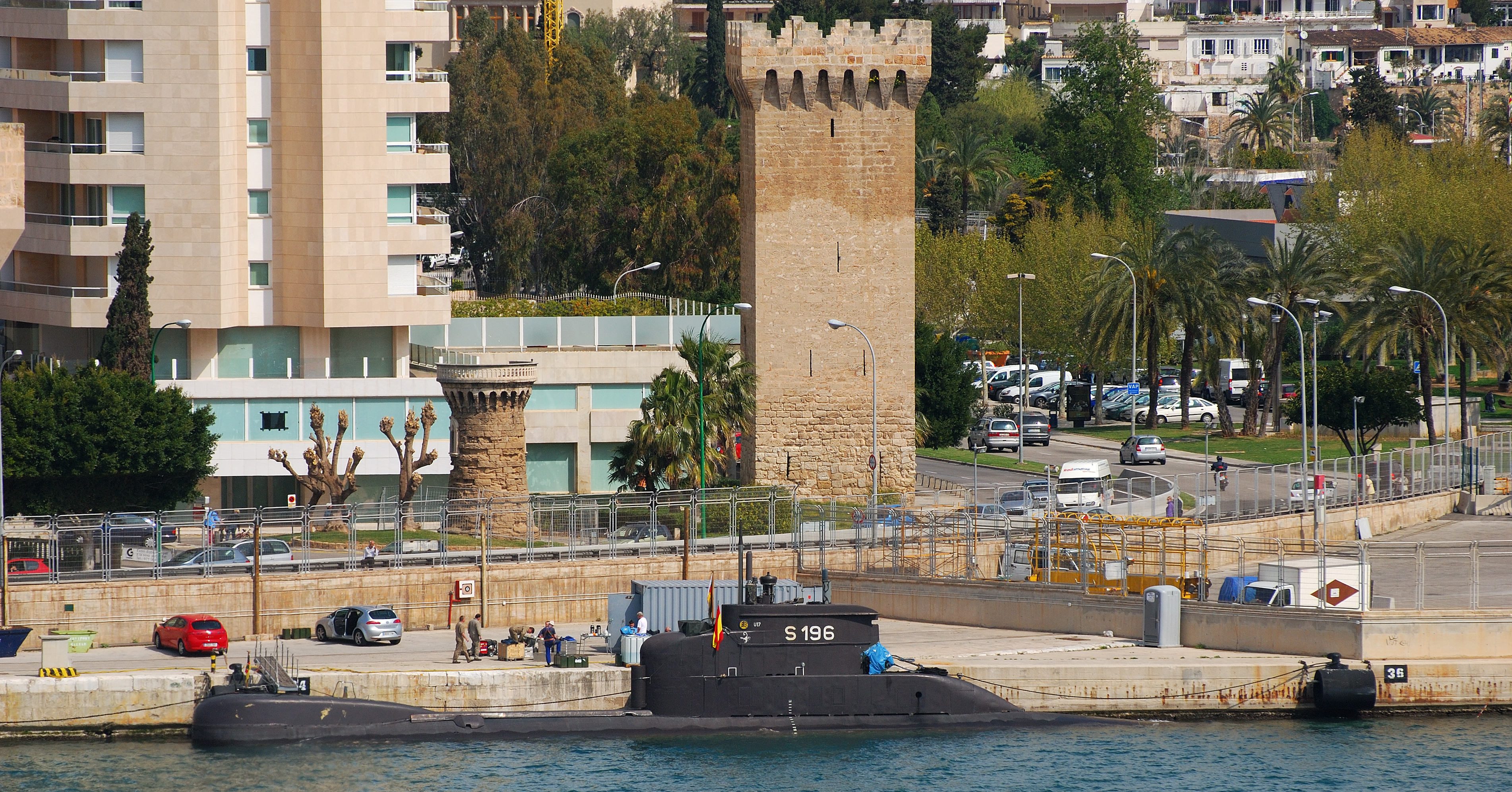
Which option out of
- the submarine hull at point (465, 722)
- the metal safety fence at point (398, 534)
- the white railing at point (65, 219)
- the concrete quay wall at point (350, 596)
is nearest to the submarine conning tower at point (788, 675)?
the submarine hull at point (465, 722)

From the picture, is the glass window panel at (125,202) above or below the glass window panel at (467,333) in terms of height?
above

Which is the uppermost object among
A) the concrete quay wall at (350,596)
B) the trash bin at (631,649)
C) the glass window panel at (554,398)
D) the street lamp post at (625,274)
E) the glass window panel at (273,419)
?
the street lamp post at (625,274)

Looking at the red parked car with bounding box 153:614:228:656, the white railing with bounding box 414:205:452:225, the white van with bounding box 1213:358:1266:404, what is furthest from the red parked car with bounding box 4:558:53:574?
the white van with bounding box 1213:358:1266:404

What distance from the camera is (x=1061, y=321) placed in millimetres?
94438

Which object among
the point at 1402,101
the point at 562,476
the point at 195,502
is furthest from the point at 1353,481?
the point at 1402,101

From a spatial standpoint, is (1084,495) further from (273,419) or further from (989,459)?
(273,419)

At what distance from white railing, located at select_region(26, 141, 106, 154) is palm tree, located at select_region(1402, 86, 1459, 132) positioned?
124 m

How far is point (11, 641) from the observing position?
159 ft

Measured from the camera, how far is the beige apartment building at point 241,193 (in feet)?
230

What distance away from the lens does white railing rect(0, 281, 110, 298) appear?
71312 millimetres

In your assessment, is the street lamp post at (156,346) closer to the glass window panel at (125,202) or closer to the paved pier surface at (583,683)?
the glass window panel at (125,202)

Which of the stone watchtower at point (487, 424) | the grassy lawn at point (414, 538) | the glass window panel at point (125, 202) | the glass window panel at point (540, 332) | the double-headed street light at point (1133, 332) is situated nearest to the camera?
the grassy lawn at point (414, 538)

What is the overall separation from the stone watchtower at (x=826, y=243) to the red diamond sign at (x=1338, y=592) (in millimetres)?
22958

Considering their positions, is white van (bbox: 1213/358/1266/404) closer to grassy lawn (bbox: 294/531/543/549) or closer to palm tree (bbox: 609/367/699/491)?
palm tree (bbox: 609/367/699/491)
